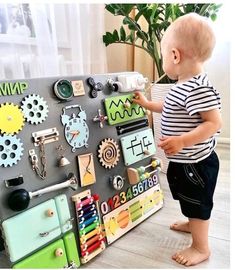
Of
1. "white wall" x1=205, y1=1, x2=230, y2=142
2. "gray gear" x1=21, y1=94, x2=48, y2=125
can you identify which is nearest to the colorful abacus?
"gray gear" x1=21, y1=94, x2=48, y2=125

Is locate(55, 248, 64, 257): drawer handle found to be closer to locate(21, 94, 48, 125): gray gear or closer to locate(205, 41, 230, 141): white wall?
Answer: locate(21, 94, 48, 125): gray gear

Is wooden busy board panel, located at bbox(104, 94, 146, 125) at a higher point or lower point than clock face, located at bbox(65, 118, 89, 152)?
higher

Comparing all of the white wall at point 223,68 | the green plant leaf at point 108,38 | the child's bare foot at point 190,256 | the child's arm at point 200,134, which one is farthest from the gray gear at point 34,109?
the white wall at point 223,68

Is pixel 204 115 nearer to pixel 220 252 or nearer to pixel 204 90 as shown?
pixel 204 90

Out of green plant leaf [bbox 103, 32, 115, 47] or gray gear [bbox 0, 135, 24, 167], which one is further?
green plant leaf [bbox 103, 32, 115, 47]

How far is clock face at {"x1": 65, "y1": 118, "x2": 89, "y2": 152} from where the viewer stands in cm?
73

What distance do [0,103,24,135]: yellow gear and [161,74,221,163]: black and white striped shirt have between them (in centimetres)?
37

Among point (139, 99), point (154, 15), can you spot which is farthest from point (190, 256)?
point (154, 15)

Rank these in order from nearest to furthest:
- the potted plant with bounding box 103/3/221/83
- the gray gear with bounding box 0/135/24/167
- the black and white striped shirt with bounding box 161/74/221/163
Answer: the gray gear with bounding box 0/135/24/167 < the black and white striped shirt with bounding box 161/74/221/163 < the potted plant with bounding box 103/3/221/83

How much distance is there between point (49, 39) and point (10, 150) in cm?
59

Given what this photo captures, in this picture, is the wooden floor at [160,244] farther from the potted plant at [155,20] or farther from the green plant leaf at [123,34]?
the green plant leaf at [123,34]

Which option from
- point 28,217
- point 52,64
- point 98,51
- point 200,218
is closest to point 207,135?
point 200,218

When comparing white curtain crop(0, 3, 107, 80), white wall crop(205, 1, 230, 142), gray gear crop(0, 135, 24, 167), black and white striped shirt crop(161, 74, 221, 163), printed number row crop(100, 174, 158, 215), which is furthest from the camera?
white wall crop(205, 1, 230, 142)

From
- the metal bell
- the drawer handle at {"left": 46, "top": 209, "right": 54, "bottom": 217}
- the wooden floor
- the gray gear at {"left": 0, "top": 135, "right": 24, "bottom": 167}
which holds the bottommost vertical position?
the wooden floor
